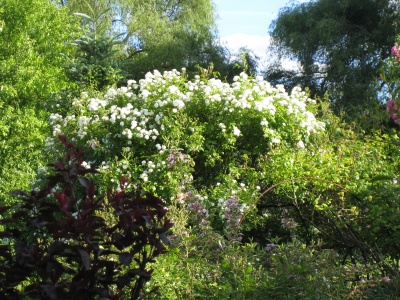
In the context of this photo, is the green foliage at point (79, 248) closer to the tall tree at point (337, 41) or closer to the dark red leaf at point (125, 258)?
the dark red leaf at point (125, 258)

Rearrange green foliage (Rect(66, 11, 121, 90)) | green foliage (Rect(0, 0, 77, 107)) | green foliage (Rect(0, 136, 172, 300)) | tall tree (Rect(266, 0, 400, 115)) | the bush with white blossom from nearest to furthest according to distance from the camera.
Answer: green foliage (Rect(0, 136, 172, 300)) → the bush with white blossom → green foliage (Rect(66, 11, 121, 90)) → green foliage (Rect(0, 0, 77, 107)) → tall tree (Rect(266, 0, 400, 115))

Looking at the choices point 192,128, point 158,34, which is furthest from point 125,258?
point 158,34

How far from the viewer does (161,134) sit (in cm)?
725

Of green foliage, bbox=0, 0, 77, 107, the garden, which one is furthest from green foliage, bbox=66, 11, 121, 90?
green foliage, bbox=0, 0, 77, 107

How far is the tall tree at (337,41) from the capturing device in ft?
67.2

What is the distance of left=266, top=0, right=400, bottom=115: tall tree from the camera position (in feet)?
67.2

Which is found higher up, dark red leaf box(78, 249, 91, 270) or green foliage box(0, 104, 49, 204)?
green foliage box(0, 104, 49, 204)

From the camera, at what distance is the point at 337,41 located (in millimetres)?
20953

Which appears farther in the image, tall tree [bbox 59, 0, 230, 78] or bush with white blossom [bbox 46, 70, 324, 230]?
tall tree [bbox 59, 0, 230, 78]

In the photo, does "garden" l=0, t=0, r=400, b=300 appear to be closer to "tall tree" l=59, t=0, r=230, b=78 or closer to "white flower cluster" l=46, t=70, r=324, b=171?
"white flower cluster" l=46, t=70, r=324, b=171

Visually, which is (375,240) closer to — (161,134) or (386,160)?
(386,160)

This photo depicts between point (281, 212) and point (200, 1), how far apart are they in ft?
62.5

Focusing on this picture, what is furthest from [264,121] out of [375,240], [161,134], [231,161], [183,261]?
[183,261]

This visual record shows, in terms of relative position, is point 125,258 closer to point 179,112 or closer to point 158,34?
point 179,112
